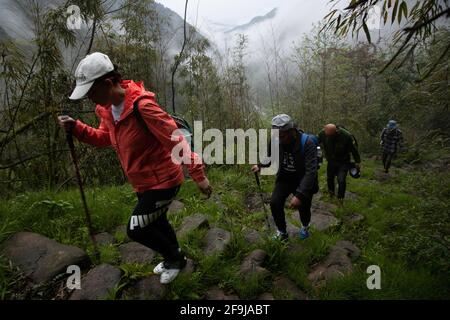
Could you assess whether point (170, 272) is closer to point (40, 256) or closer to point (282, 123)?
point (40, 256)

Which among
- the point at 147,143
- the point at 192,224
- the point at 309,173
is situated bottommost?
the point at 192,224

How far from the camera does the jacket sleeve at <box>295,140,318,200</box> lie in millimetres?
3033

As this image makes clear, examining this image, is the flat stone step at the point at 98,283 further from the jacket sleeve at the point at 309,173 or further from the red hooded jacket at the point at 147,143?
the jacket sleeve at the point at 309,173

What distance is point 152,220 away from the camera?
223 centimetres

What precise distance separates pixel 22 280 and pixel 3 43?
2944 mm

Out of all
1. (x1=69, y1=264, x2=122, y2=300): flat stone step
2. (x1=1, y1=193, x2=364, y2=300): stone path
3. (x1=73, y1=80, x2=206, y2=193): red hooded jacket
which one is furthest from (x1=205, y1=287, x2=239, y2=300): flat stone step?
(x1=73, y1=80, x2=206, y2=193): red hooded jacket

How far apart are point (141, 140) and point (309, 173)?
1774mm

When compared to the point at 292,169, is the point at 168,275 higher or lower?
lower

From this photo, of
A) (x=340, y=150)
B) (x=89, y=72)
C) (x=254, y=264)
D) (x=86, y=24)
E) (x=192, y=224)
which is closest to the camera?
→ (x=89, y=72)

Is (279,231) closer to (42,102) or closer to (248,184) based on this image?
(248,184)

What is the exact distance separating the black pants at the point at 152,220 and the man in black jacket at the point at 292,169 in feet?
4.18

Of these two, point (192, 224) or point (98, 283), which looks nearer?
point (98, 283)

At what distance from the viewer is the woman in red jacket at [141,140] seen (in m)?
1.97

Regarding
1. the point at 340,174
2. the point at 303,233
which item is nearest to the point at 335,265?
the point at 303,233
